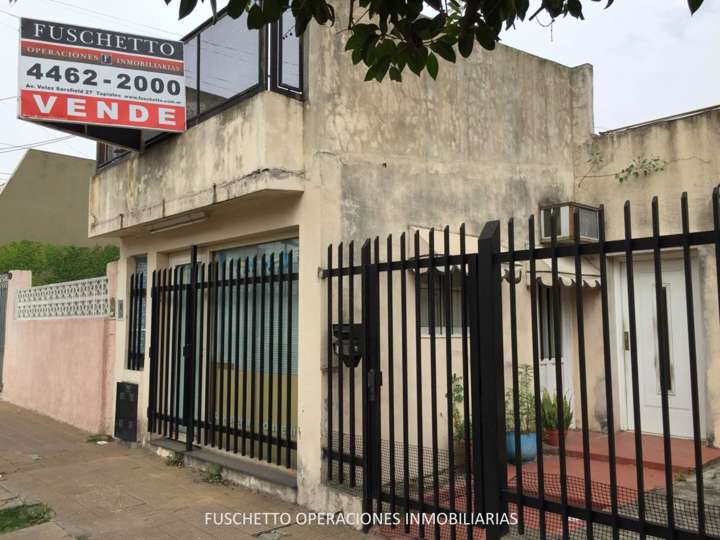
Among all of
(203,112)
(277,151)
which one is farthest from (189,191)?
(277,151)

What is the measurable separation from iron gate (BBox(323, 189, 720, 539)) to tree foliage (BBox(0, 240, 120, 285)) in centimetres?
1074

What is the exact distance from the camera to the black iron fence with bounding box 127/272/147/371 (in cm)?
795

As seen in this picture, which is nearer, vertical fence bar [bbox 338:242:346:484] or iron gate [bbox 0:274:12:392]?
vertical fence bar [bbox 338:242:346:484]

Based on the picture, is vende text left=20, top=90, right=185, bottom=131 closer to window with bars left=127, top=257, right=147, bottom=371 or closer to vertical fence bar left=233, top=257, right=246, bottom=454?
vertical fence bar left=233, top=257, right=246, bottom=454

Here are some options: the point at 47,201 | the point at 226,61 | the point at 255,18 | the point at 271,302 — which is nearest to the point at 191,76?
the point at 226,61

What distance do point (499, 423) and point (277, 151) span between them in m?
2.92

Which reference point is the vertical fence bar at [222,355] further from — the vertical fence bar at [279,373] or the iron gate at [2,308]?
A: the iron gate at [2,308]

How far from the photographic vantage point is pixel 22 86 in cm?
599

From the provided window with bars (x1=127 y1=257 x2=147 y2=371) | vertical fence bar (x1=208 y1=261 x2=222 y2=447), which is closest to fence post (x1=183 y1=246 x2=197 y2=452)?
vertical fence bar (x1=208 y1=261 x2=222 y2=447)

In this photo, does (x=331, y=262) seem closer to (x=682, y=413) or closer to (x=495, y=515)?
(x=495, y=515)

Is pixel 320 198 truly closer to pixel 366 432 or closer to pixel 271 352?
pixel 271 352

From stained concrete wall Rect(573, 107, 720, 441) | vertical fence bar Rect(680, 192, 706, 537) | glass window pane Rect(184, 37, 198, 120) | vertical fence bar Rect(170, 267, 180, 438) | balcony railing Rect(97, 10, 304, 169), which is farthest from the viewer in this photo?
vertical fence bar Rect(170, 267, 180, 438)

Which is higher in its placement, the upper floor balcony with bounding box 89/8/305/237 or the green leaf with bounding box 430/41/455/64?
the upper floor balcony with bounding box 89/8/305/237

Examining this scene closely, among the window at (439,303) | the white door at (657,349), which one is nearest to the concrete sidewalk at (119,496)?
the window at (439,303)
